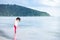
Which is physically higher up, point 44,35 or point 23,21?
point 23,21

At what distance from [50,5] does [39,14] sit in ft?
0.52

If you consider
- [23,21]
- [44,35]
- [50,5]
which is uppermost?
[50,5]

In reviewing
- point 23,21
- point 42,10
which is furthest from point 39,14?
point 23,21

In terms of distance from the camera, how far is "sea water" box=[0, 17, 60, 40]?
6.60ft

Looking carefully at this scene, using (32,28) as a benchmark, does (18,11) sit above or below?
above

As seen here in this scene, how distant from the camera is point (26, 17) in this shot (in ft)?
6.78

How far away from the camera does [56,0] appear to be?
204cm

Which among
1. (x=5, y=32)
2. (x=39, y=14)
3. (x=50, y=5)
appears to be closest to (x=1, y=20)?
(x=5, y=32)

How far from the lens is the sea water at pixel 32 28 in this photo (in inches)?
79.2

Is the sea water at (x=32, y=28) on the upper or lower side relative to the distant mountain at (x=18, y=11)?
A: lower

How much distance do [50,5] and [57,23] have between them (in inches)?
8.5

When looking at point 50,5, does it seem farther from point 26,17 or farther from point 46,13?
point 26,17

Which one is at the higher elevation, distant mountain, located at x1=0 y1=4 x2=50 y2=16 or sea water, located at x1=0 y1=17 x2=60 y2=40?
distant mountain, located at x1=0 y1=4 x2=50 y2=16

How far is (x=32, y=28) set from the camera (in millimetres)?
2047
